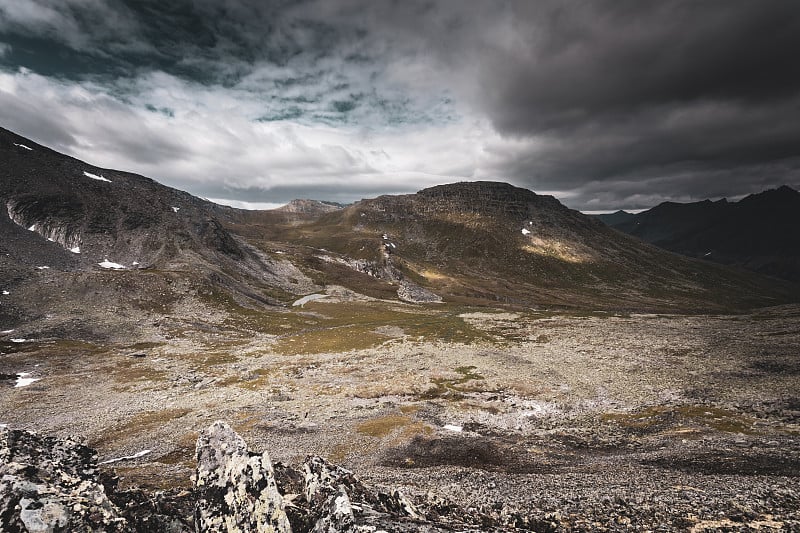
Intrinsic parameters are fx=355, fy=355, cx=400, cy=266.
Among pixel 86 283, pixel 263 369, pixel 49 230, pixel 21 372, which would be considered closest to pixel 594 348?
pixel 263 369

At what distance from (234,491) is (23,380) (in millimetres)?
74266

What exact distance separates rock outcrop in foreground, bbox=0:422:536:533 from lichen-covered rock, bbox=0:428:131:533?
0.10 ft

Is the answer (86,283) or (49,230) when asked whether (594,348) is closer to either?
Result: (86,283)

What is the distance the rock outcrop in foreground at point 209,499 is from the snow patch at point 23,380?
189 feet

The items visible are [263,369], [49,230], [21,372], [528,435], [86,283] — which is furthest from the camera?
[49,230]

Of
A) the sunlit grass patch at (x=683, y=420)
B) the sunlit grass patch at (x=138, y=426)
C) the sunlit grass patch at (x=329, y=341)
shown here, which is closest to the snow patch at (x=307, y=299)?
the sunlit grass patch at (x=329, y=341)

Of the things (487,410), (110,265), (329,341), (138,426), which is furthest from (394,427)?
(110,265)

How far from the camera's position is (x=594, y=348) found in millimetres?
84500

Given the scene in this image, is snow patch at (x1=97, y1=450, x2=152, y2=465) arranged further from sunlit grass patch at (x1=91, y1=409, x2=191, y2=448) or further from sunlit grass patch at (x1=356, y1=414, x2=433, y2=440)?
sunlit grass patch at (x1=356, y1=414, x2=433, y2=440)

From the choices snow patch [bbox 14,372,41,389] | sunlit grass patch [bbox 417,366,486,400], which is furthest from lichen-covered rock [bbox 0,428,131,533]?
snow patch [bbox 14,372,41,389]

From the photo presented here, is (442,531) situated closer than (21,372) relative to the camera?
Yes

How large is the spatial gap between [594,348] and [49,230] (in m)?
204

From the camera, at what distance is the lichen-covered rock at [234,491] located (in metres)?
16.2

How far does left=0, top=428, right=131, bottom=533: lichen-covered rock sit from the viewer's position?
1251 cm
